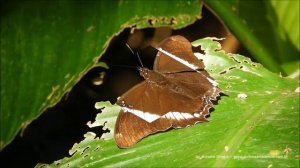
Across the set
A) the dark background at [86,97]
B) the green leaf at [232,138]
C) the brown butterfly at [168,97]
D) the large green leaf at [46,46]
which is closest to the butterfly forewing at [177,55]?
the brown butterfly at [168,97]

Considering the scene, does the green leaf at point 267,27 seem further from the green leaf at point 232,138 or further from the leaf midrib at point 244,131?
the leaf midrib at point 244,131

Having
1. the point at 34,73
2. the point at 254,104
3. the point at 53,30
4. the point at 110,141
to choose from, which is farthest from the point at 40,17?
the point at 254,104

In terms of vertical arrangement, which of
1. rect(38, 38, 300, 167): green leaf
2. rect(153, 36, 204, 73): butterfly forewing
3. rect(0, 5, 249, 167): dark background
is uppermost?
rect(153, 36, 204, 73): butterfly forewing

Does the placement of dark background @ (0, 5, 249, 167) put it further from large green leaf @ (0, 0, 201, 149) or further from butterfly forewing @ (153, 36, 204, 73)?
butterfly forewing @ (153, 36, 204, 73)

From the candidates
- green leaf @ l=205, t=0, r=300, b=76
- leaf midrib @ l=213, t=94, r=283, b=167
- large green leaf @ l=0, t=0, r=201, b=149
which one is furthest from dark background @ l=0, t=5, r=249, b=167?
leaf midrib @ l=213, t=94, r=283, b=167

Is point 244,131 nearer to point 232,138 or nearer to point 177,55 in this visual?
point 232,138

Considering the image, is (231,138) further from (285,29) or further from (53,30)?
(285,29)
